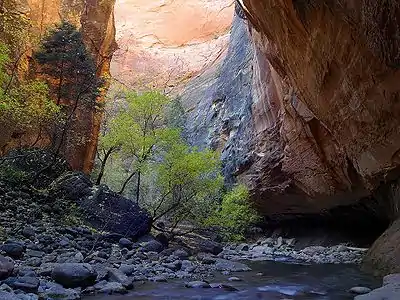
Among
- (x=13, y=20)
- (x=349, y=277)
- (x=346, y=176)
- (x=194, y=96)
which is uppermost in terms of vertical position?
(x=194, y=96)

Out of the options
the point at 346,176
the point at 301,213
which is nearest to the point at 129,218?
the point at 346,176

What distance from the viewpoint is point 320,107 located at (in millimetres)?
11578

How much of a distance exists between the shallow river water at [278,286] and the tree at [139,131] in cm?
594

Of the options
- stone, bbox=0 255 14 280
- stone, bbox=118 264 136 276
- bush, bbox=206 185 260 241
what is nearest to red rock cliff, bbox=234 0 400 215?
bush, bbox=206 185 260 241

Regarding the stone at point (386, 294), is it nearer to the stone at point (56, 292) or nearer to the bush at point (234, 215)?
the stone at point (56, 292)

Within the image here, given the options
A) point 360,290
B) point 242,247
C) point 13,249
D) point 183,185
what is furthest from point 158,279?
point 242,247

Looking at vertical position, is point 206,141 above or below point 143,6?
below

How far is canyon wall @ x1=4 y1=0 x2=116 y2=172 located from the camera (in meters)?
17.7

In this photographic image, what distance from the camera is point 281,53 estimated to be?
11.7 meters

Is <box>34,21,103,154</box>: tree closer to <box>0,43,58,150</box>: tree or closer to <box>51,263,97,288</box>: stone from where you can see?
<box>0,43,58,150</box>: tree

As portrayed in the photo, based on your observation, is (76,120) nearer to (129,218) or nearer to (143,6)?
(129,218)

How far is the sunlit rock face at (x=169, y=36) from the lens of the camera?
51656 mm

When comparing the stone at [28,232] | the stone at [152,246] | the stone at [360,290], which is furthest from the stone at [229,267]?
the stone at [28,232]

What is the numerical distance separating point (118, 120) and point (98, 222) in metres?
4.67
